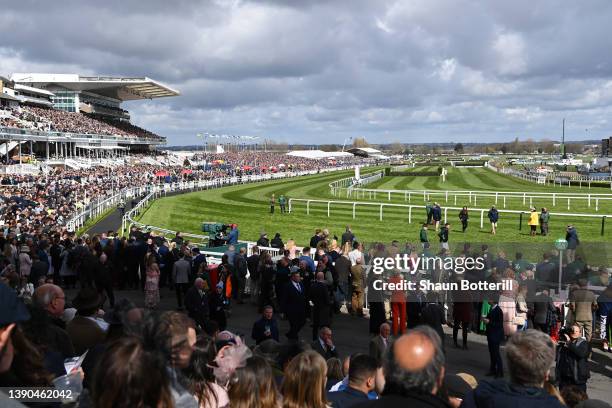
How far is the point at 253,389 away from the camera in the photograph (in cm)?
330

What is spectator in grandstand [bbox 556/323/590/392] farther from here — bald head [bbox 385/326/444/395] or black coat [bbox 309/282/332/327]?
bald head [bbox 385/326/444/395]

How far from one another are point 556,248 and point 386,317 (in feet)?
10.3

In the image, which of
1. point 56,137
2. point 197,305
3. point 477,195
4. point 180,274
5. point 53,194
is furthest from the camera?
point 56,137

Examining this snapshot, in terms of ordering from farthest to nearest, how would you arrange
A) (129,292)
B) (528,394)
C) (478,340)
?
(129,292), (478,340), (528,394)

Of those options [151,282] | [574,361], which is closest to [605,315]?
[574,361]

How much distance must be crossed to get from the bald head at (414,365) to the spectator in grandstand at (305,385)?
0.90 metres

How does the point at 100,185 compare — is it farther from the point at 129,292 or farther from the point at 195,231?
the point at 129,292

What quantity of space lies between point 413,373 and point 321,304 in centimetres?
669

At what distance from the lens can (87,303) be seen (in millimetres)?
5102

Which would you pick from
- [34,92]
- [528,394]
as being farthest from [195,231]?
[34,92]

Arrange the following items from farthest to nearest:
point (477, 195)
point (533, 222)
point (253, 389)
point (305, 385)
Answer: point (477, 195) < point (533, 222) < point (305, 385) < point (253, 389)

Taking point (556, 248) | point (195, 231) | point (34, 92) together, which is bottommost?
point (195, 231)

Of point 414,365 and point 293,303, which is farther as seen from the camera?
point 293,303

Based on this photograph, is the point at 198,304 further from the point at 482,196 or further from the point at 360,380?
the point at 482,196
